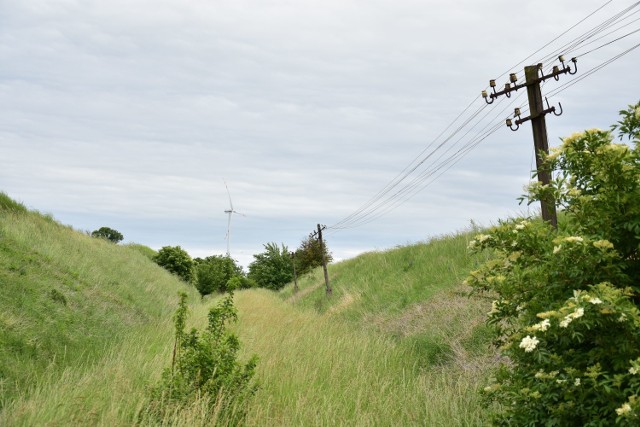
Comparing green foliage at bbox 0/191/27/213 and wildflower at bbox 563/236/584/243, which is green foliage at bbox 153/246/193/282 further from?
wildflower at bbox 563/236/584/243

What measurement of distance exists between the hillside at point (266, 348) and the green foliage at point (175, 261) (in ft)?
110

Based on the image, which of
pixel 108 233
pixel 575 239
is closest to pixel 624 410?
pixel 575 239

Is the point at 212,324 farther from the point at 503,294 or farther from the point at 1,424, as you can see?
the point at 503,294

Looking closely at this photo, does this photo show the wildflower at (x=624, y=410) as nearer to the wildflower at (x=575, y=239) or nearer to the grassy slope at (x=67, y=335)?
the wildflower at (x=575, y=239)

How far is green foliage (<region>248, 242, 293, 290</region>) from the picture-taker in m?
70.4

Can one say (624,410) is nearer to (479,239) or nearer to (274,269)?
(479,239)

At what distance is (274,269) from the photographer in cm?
7169

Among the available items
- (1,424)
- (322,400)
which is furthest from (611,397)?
(1,424)

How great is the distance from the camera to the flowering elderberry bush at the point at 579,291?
182 inches

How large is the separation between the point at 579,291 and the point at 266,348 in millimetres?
8422

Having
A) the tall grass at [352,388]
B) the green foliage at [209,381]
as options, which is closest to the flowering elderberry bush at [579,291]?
the tall grass at [352,388]

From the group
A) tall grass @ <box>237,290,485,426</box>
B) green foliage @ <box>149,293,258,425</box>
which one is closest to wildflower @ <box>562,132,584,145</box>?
tall grass @ <box>237,290,485,426</box>

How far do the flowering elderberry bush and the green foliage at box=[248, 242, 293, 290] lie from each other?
63.5 metres

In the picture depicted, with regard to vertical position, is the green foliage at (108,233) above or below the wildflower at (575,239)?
above
